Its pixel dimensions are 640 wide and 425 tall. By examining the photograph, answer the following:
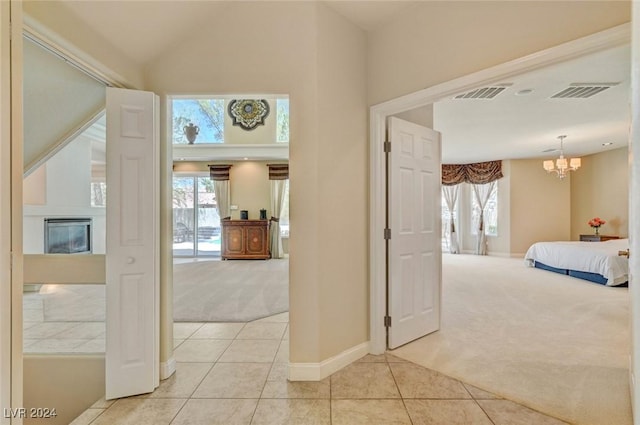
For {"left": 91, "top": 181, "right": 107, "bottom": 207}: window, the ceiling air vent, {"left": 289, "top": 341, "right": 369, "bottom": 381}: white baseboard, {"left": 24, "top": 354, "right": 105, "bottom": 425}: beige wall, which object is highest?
the ceiling air vent

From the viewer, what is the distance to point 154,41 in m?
2.28

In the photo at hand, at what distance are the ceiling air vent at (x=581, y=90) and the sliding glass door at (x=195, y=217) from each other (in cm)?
816

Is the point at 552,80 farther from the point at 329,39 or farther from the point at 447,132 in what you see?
the point at 329,39

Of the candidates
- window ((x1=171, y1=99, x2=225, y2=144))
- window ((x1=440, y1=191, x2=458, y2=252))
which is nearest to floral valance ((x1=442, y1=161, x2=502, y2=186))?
window ((x1=440, y1=191, x2=458, y2=252))

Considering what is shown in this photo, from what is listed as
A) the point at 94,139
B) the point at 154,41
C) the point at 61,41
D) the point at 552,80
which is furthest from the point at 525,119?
the point at 94,139

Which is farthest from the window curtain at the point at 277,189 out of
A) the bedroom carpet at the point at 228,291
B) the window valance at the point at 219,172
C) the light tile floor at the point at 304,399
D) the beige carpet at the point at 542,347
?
the light tile floor at the point at 304,399

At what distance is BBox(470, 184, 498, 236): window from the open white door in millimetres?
9240

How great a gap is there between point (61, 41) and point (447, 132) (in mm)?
5869

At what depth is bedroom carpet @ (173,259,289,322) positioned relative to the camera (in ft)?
12.9

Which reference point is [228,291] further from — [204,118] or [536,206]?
[536,206]

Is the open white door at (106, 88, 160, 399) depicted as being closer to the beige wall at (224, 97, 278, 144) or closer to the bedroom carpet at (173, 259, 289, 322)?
the bedroom carpet at (173, 259, 289, 322)

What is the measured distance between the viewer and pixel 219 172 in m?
8.83

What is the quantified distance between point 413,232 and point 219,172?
7071 millimetres

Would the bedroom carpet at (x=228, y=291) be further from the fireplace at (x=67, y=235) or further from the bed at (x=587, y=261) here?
the bed at (x=587, y=261)
